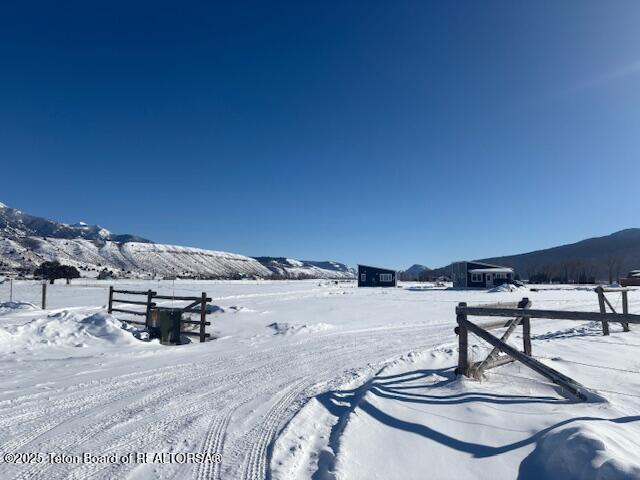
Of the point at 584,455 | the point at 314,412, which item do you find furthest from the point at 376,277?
the point at 584,455

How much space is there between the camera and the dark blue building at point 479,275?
61688mm

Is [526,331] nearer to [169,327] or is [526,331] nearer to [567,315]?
[567,315]

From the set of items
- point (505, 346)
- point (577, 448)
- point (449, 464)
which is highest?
point (505, 346)

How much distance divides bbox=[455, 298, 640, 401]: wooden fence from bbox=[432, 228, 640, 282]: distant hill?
117475 millimetres

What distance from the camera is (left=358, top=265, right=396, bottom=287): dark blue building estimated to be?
69188 mm

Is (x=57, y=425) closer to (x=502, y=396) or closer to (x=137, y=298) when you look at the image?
(x=502, y=396)

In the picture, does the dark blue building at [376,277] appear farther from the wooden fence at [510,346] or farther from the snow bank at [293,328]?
the wooden fence at [510,346]

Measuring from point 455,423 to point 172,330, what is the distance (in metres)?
10.1

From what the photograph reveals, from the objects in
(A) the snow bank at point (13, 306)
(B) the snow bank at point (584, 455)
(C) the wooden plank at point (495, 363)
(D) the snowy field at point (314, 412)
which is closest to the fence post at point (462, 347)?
(C) the wooden plank at point (495, 363)

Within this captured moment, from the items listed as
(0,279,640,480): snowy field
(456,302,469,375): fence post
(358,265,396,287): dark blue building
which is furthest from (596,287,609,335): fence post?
(358,265,396,287): dark blue building

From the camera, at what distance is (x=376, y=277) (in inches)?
2763

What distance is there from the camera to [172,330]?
12.8m

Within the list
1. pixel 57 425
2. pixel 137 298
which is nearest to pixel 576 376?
pixel 57 425

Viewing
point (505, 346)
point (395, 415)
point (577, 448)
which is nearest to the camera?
point (577, 448)
